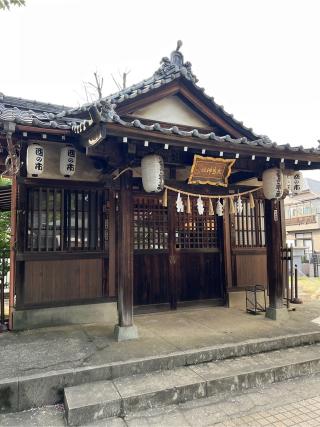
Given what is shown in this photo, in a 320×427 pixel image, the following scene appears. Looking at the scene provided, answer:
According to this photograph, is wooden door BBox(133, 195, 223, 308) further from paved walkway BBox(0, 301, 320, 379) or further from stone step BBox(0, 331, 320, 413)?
stone step BBox(0, 331, 320, 413)

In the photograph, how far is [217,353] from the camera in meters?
5.45

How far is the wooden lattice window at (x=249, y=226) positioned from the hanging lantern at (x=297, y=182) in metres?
1.84

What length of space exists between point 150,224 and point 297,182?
3842 mm

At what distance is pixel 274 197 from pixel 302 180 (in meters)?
1.16

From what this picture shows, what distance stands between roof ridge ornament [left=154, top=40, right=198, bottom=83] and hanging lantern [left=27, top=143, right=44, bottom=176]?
163 inches

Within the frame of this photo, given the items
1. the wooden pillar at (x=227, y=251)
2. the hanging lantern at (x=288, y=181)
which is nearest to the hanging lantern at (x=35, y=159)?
the wooden pillar at (x=227, y=251)

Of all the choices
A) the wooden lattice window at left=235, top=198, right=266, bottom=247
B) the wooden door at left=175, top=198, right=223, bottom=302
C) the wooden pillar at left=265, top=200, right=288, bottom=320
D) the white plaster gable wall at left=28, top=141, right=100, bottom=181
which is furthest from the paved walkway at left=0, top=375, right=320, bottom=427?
the wooden lattice window at left=235, top=198, right=266, bottom=247

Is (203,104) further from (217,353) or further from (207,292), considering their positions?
(217,353)

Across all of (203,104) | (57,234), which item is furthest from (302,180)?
(57,234)

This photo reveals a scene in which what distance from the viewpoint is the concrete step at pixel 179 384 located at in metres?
4.08

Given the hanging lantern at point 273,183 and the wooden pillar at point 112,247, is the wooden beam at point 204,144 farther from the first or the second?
the wooden pillar at point 112,247

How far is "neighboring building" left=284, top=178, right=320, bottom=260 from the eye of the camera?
38625mm

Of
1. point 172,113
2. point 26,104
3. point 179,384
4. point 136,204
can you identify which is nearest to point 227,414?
point 179,384

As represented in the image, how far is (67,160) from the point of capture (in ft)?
22.0
